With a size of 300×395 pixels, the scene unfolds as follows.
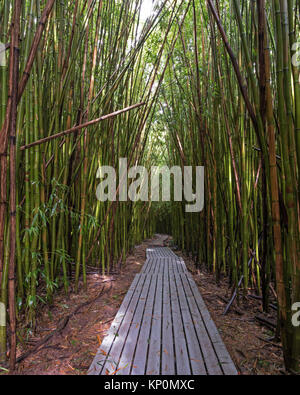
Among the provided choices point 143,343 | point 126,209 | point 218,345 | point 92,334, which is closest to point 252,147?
point 218,345

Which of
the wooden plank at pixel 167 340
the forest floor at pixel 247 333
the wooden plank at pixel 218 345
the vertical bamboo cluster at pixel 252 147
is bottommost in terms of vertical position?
the forest floor at pixel 247 333

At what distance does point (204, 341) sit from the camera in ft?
3.63

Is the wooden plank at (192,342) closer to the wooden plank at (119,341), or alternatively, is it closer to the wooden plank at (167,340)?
the wooden plank at (167,340)

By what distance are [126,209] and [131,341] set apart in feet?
5.08

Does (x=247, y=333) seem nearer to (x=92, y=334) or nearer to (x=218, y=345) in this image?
(x=218, y=345)

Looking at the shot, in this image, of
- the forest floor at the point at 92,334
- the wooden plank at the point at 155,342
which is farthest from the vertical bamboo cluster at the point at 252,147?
the wooden plank at the point at 155,342

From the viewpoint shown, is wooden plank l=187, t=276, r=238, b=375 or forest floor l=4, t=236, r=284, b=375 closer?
wooden plank l=187, t=276, r=238, b=375

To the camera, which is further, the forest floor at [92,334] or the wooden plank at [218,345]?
the forest floor at [92,334]

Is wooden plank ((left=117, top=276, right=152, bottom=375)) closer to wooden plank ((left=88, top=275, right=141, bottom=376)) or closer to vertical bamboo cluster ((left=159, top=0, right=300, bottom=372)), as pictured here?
wooden plank ((left=88, top=275, right=141, bottom=376))

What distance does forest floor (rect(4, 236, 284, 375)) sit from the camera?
3.33 feet

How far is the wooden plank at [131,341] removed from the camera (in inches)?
36.9

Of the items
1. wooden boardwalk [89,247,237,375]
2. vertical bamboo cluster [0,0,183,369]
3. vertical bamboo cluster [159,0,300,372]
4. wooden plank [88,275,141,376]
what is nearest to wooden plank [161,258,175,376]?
wooden boardwalk [89,247,237,375]

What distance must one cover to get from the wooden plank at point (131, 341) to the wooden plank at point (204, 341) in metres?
0.27
